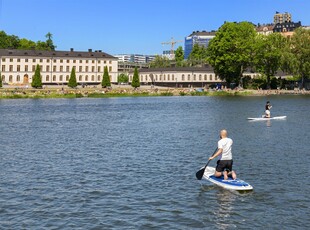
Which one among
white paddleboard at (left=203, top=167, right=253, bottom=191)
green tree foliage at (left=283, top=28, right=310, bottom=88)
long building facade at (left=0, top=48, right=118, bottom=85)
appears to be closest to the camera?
white paddleboard at (left=203, top=167, right=253, bottom=191)

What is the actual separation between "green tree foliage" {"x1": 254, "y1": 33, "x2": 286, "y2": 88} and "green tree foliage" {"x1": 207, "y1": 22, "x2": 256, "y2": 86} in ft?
6.76

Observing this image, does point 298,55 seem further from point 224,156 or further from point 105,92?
point 224,156

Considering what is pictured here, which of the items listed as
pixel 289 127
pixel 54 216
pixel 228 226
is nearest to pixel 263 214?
pixel 228 226

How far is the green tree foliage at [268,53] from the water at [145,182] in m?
91.5

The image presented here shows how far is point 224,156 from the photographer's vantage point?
65.6 feet

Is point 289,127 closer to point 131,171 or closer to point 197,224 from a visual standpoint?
point 131,171

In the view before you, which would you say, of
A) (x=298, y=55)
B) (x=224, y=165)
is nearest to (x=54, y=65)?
(x=298, y=55)

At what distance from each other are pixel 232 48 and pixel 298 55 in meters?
19.6

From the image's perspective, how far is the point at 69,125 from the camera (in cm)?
5053

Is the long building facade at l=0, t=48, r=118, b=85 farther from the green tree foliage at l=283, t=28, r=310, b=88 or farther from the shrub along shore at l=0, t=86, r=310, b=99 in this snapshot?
the green tree foliage at l=283, t=28, r=310, b=88

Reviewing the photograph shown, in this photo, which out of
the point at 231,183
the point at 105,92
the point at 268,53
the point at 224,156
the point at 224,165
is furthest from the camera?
the point at 268,53

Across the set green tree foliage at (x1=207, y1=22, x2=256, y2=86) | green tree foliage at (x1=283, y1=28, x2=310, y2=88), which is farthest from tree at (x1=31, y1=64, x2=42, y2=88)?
green tree foliage at (x1=283, y1=28, x2=310, y2=88)

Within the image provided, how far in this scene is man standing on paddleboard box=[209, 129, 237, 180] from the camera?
19.9 meters

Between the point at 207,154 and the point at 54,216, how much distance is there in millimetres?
14793
